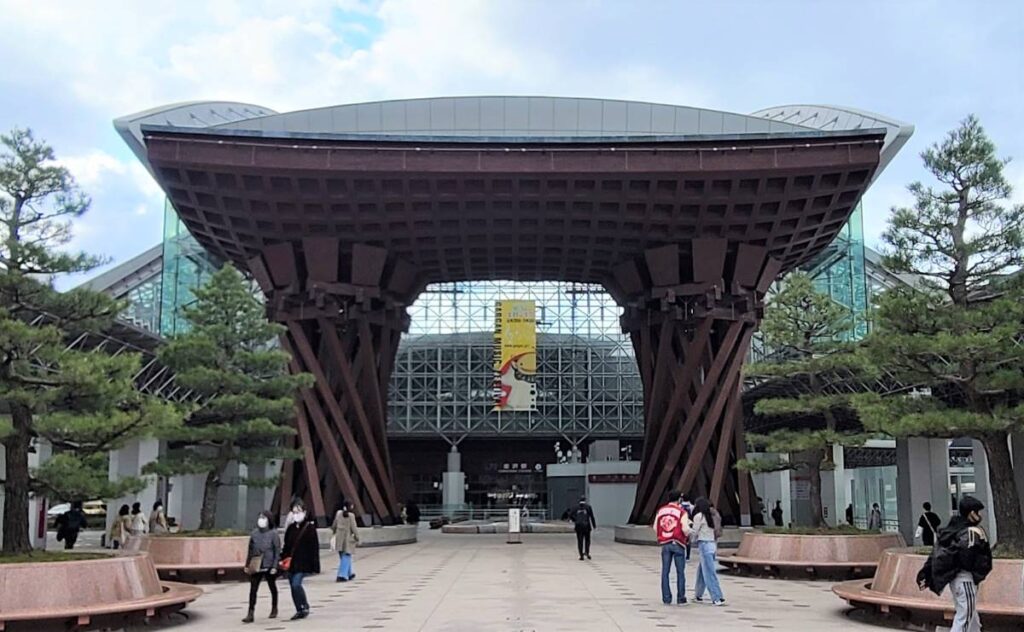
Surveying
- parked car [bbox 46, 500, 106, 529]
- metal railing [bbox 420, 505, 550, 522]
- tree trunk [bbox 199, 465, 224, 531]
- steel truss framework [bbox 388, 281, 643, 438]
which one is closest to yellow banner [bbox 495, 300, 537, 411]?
metal railing [bbox 420, 505, 550, 522]

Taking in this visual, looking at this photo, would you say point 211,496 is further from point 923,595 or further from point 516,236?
point 923,595

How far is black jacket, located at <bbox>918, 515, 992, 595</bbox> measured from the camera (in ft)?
24.2

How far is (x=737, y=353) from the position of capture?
26.7 m

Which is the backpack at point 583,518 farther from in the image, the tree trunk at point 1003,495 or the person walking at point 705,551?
the tree trunk at point 1003,495

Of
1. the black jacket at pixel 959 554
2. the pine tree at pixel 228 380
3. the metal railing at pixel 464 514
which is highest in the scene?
the pine tree at pixel 228 380

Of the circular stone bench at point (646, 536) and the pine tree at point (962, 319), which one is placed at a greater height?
the pine tree at point (962, 319)

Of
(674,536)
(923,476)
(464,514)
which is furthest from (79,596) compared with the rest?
(464,514)

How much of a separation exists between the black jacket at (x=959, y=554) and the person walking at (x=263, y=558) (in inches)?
268

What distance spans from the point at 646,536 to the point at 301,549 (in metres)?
16.2

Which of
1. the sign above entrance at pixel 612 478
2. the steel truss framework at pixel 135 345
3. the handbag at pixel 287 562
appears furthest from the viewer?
the sign above entrance at pixel 612 478

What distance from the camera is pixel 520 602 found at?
41.1 feet

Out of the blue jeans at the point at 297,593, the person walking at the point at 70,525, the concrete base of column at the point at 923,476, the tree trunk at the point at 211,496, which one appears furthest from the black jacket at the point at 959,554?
the concrete base of column at the point at 923,476

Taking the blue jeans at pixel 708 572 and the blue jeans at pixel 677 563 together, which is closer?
the blue jeans at pixel 677 563

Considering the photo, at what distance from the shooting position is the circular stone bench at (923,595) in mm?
9711
